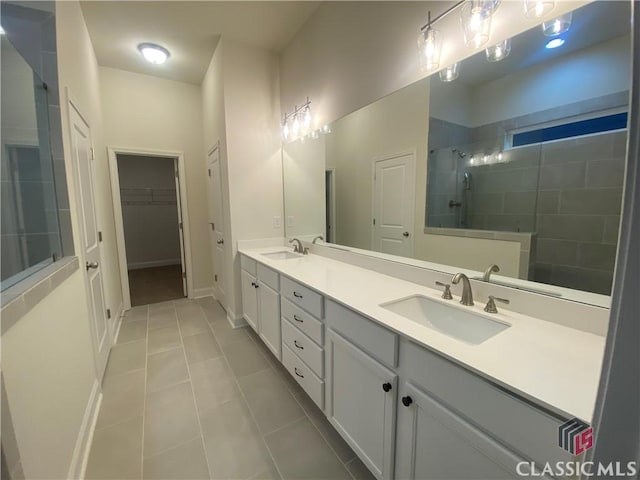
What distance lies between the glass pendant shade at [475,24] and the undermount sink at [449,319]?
1224mm

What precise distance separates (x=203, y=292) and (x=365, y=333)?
3.46 meters

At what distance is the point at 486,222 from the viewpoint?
1.40m

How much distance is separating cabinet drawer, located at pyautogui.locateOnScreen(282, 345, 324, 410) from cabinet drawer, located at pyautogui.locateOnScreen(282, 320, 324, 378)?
0.04 metres

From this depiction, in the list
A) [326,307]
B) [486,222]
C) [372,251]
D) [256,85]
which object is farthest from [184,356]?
[256,85]

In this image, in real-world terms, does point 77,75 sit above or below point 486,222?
above

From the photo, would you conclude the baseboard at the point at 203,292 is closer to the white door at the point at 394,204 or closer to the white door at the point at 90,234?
the white door at the point at 90,234

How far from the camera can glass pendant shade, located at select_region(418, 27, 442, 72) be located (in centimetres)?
142

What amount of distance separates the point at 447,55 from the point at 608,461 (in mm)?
1625

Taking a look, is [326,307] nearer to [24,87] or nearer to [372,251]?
[372,251]

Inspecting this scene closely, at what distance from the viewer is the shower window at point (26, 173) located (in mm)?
1286

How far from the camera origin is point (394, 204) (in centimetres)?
190

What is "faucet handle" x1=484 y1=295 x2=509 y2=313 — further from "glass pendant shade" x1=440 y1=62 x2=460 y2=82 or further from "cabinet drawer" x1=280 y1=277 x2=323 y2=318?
"glass pendant shade" x1=440 y1=62 x2=460 y2=82

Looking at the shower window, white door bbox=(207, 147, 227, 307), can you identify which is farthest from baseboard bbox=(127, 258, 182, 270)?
the shower window

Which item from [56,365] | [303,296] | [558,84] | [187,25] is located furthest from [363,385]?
[187,25]
